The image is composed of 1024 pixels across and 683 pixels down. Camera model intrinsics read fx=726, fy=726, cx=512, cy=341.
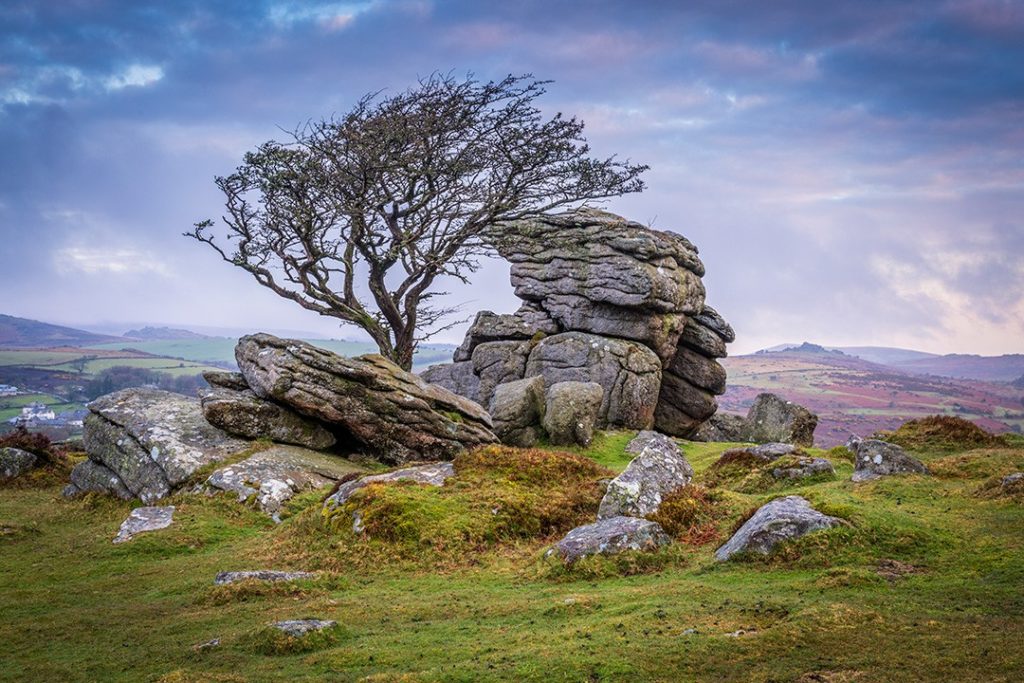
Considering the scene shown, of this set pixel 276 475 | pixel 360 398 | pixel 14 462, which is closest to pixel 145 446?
pixel 276 475

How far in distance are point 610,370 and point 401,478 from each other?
23791mm

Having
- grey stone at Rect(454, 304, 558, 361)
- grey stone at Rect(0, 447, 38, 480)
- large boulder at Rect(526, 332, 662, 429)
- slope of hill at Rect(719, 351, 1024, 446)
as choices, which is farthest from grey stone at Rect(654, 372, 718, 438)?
slope of hill at Rect(719, 351, 1024, 446)

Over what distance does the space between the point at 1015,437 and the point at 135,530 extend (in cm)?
3084

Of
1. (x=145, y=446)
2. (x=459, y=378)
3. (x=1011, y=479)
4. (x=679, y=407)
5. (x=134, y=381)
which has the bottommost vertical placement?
(x=134, y=381)

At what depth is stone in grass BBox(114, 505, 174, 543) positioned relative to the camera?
68.7 feet

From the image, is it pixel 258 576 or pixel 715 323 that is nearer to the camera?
pixel 258 576

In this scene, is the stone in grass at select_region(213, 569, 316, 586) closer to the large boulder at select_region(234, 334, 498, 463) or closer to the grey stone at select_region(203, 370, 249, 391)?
the large boulder at select_region(234, 334, 498, 463)

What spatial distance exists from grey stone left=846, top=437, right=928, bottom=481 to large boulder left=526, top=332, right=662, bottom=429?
2215 centimetres

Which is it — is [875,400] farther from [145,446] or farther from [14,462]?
[14,462]

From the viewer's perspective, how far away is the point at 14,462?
30703 mm

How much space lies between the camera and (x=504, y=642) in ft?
37.2

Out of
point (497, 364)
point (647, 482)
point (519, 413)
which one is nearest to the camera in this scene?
point (647, 482)

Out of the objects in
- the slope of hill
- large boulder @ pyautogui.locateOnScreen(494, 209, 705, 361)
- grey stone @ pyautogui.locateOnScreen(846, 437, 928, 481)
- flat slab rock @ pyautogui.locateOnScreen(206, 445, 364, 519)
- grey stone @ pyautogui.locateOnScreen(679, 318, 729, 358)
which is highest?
large boulder @ pyautogui.locateOnScreen(494, 209, 705, 361)

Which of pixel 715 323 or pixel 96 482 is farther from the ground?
pixel 715 323
